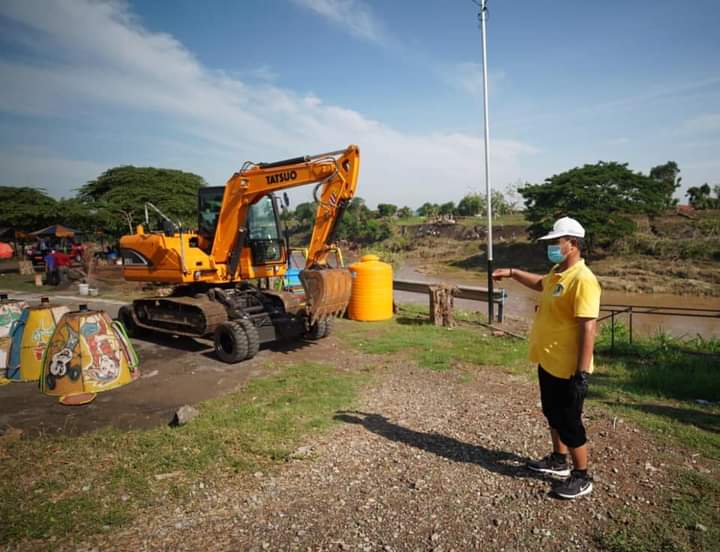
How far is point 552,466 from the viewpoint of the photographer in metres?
3.51

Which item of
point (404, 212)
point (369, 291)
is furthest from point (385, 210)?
point (369, 291)

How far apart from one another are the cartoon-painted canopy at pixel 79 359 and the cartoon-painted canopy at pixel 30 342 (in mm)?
813

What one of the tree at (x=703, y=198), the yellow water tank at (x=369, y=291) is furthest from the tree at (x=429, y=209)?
the yellow water tank at (x=369, y=291)

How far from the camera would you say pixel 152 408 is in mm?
5293

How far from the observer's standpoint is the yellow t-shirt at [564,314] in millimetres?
2961

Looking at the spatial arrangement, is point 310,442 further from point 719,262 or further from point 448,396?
point 719,262

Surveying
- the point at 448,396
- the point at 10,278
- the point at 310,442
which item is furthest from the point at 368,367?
the point at 10,278

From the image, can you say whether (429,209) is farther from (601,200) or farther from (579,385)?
(579,385)

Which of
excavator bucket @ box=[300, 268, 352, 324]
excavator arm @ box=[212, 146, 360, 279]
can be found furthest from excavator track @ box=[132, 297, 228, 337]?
excavator bucket @ box=[300, 268, 352, 324]

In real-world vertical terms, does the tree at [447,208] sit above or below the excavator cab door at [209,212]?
above

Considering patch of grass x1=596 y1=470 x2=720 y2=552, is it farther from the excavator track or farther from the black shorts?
the excavator track

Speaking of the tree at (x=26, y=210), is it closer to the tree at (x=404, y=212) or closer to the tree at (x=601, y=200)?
the tree at (x=601, y=200)

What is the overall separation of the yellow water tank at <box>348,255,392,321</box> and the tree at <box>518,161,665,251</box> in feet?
67.9

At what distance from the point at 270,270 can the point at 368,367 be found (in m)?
3.14
